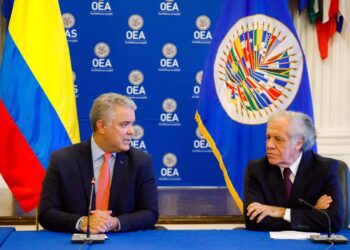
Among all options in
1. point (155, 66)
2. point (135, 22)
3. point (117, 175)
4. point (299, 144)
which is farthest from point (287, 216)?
point (135, 22)

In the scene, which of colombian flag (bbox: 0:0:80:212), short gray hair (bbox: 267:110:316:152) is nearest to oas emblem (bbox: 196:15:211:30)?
colombian flag (bbox: 0:0:80:212)

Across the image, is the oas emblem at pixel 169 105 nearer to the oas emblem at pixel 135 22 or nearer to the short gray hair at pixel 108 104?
the oas emblem at pixel 135 22

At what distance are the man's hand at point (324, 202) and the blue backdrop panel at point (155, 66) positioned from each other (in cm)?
267

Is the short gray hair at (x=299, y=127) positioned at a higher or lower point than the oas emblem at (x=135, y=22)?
lower

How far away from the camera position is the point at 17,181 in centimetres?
400

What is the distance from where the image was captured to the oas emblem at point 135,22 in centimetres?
566

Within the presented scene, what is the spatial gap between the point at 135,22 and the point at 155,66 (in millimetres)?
456

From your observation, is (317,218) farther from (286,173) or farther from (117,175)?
(117,175)

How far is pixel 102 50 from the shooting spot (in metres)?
5.67

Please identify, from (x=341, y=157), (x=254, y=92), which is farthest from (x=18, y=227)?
(x=341, y=157)

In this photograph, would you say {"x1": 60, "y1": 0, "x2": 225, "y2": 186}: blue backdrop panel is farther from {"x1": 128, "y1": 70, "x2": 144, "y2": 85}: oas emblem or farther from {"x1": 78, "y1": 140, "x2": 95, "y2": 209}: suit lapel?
{"x1": 78, "y1": 140, "x2": 95, "y2": 209}: suit lapel

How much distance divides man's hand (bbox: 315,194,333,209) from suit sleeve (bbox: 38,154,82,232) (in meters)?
1.22

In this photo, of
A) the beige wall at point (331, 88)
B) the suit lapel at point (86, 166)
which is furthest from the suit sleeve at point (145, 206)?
the beige wall at point (331, 88)

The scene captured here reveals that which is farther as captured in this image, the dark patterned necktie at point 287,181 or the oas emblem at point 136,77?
the oas emblem at point 136,77
